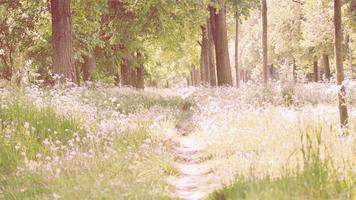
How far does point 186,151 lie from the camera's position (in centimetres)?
980

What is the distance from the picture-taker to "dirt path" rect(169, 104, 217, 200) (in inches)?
234

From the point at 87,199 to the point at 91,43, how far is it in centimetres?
1853

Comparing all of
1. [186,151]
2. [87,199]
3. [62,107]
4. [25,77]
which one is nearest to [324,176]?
[87,199]

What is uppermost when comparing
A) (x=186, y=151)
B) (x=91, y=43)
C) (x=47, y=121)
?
(x=91, y=43)

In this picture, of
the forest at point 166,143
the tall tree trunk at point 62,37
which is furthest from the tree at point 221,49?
the tall tree trunk at point 62,37

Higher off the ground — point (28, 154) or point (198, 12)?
point (198, 12)

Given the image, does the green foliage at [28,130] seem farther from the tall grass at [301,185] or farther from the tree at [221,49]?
the tree at [221,49]

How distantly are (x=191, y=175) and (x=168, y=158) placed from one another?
1.63ft

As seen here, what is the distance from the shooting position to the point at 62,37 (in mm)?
14766

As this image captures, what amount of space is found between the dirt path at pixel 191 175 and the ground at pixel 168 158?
2 centimetres

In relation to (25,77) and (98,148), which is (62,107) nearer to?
(25,77)

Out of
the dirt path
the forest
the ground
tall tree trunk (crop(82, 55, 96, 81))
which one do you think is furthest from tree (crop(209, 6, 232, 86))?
the dirt path

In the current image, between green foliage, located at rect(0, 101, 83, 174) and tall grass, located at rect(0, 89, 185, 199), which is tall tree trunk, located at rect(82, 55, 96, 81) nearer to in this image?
tall grass, located at rect(0, 89, 185, 199)

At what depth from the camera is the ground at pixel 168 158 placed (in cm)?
495
